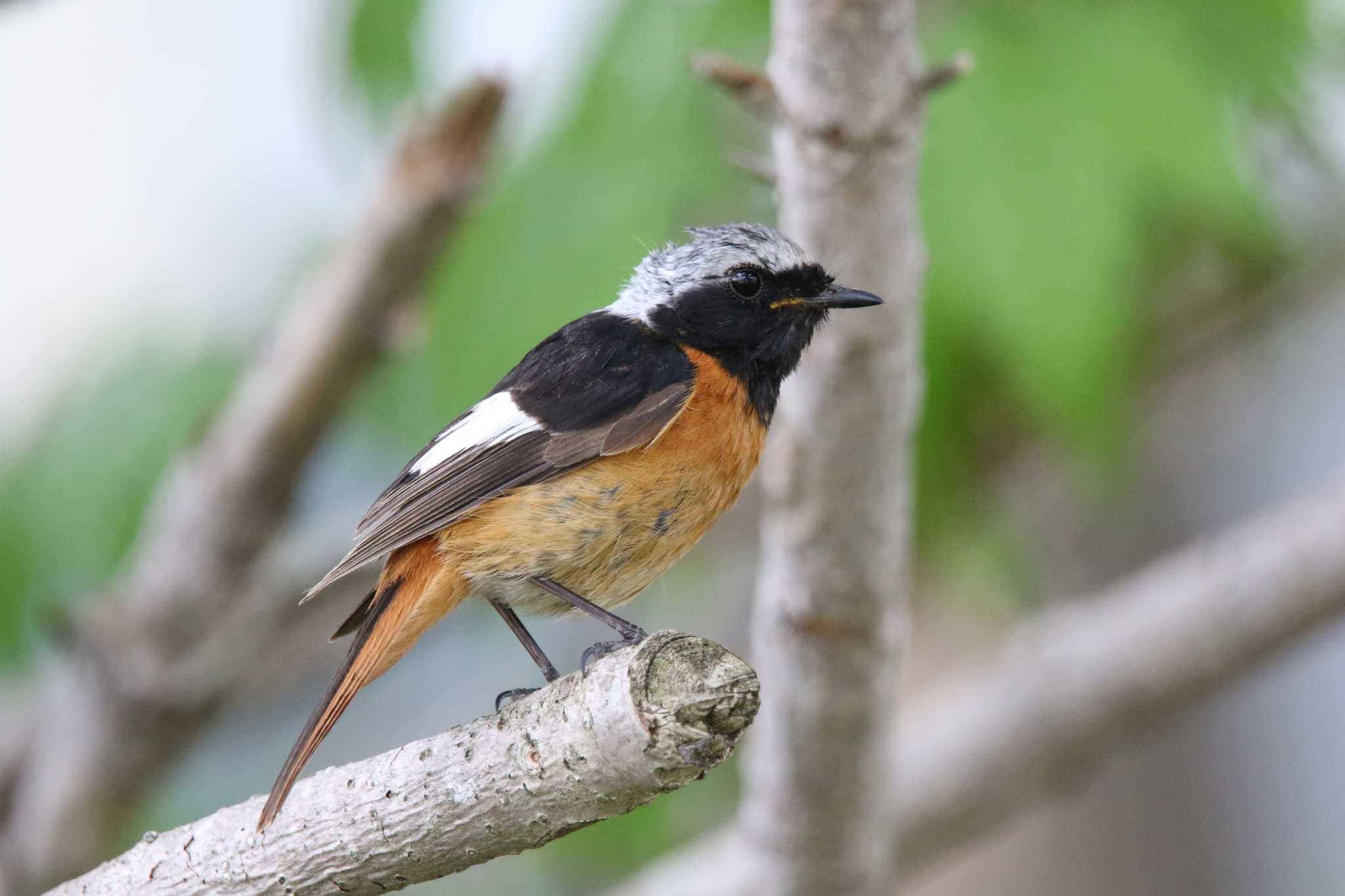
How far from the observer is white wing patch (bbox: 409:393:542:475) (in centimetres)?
254

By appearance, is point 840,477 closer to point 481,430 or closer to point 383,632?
point 481,430

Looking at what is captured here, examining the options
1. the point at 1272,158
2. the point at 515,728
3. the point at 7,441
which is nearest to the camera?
the point at 515,728

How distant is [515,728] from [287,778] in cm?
34

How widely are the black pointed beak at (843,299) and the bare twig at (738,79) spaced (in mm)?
350

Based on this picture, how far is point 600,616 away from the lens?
2506mm

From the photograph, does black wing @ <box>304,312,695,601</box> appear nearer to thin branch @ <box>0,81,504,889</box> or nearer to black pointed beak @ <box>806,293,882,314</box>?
black pointed beak @ <box>806,293,882,314</box>

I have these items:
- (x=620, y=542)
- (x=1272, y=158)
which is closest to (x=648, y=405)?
(x=620, y=542)

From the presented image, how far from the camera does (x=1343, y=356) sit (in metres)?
5.56

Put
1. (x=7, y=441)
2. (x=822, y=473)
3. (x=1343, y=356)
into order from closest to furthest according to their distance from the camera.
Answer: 1. (x=822, y=473)
2. (x=7, y=441)
3. (x=1343, y=356)

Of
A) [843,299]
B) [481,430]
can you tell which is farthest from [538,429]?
[843,299]

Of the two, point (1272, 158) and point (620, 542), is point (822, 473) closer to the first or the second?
point (620, 542)

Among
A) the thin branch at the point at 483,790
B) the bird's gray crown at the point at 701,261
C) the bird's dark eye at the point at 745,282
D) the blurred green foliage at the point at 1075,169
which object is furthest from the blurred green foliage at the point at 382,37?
the thin branch at the point at 483,790

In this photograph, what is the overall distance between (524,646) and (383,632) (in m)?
0.40

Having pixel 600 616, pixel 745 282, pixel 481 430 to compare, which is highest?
pixel 745 282
